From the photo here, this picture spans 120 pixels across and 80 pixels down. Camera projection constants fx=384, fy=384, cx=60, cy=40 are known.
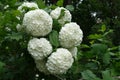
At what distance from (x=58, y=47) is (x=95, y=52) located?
0.25 metres

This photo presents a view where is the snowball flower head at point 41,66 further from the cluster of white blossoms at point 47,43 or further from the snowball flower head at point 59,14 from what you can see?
the snowball flower head at point 59,14

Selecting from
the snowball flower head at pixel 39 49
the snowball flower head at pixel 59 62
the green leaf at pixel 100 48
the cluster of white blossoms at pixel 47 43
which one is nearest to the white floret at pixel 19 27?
the cluster of white blossoms at pixel 47 43

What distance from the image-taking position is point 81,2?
30.8 ft

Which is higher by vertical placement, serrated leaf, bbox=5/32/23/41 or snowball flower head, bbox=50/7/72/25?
snowball flower head, bbox=50/7/72/25

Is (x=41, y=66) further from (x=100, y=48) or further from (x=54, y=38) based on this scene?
(x=100, y=48)

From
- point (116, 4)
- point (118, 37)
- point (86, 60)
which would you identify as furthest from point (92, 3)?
point (86, 60)

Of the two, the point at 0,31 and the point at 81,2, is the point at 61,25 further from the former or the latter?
the point at 81,2

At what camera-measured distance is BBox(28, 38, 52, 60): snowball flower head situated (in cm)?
217

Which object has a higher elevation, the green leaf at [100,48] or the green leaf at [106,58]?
the green leaf at [100,48]

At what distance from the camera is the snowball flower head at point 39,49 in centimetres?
217

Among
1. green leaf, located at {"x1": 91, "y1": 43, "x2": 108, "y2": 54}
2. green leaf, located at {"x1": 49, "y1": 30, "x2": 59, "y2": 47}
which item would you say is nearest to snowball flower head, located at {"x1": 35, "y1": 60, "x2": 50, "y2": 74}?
green leaf, located at {"x1": 49, "y1": 30, "x2": 59, "y2": 47}

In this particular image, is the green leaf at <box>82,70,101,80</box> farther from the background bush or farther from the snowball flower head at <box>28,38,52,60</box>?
the snowball flower head at <box>28,38,52,60</box>

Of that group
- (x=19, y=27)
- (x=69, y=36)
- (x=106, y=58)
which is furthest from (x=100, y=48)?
(x=19, y=27)

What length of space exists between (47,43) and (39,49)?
59 millimetres
